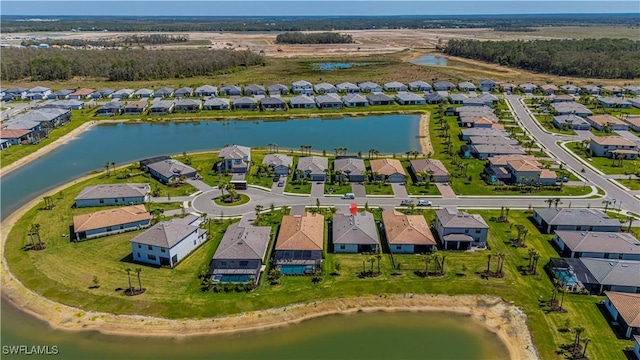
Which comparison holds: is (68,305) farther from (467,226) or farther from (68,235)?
(467,226)

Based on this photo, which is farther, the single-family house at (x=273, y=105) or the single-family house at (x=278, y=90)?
the single-family house at (x=278, y=90)

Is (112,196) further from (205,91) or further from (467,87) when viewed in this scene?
(467,87)

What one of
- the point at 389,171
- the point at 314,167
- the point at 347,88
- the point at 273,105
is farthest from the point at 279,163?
the point at 347,88

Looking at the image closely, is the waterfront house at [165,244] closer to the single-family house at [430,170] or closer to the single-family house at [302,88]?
the single-family house at [430,170]

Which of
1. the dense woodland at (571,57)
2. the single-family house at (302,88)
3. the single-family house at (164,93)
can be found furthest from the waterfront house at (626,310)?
the dense woodland at (571,57)

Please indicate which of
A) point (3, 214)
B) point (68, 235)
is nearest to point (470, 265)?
point (68, 235)

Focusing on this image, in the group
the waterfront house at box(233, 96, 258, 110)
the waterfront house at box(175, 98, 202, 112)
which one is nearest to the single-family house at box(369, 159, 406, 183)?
the waterfront house at box(233, 96, 258, 110)

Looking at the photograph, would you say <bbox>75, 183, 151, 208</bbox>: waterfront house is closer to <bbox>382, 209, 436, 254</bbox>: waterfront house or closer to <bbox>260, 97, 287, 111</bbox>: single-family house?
<bbox>382, 209, 436, 254</bbox>: waterfront house
